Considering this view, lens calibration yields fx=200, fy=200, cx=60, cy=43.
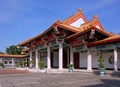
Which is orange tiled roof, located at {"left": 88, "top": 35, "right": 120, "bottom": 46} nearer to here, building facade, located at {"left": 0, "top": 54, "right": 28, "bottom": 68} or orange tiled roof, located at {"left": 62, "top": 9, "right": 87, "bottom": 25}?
orange tiled roof, located at {"left": 62, "top": 9, "right": 87, "bottom": 25}

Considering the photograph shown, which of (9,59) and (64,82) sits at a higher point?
(9,59)

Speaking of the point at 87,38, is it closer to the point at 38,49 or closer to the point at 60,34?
the point at 60,34

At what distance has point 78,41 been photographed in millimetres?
19062

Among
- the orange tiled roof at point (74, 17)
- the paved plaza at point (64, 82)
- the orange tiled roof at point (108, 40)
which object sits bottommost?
the paved plaza at point (64, 82)

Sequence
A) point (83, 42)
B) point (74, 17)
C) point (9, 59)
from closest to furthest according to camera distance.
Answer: point (83, 42) < point (74, 17) < point (9, 59)

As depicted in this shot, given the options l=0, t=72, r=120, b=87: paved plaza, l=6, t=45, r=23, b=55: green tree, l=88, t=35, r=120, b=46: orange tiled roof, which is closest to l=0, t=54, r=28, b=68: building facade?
l=6, t=45, r=23, b=55: green tree

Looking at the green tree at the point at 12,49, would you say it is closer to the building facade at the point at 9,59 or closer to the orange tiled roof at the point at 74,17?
the building facade at the point at 9,59

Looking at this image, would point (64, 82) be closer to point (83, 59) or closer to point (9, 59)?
point (83, 59)

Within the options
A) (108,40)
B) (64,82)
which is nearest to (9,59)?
(108,40)

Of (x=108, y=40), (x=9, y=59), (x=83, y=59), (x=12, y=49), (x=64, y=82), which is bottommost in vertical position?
(x=64, y=82)

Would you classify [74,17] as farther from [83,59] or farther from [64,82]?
[64,82]

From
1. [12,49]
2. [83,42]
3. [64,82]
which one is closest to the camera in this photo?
[64,82]

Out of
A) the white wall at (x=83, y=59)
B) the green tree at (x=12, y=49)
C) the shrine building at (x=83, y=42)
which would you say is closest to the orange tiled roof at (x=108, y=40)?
the shrine building at (x=83, y=42)

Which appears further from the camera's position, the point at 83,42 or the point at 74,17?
the point at 74,17
